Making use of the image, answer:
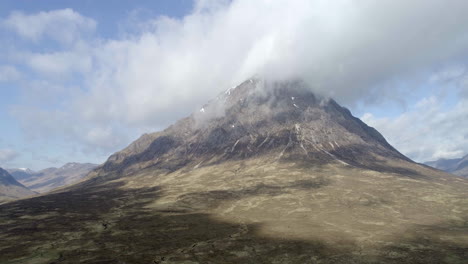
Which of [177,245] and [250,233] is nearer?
[177,245]

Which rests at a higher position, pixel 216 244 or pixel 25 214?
pixel 25 214

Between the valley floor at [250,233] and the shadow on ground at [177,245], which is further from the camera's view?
the valley floor at [250,233]

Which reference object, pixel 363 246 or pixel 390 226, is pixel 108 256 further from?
pixel 390 226

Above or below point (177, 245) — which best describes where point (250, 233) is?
above

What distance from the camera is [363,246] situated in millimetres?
99250

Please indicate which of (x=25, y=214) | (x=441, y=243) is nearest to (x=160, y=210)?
(x=25, y=214)

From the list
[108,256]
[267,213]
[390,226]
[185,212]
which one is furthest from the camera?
[185,212]

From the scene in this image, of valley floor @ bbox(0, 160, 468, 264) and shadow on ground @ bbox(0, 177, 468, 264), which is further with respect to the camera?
valley floor @ bbox(0, 160, 468, 264)

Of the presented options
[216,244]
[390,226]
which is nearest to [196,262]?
[216,244]

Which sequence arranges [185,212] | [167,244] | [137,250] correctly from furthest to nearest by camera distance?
[185,212] < [167,244] < [137,250]

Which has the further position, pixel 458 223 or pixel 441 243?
pixel 458 223

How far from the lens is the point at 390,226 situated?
132250 millimetres

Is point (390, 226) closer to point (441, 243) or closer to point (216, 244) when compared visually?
point (441, 243)

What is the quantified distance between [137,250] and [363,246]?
69.0 metres
